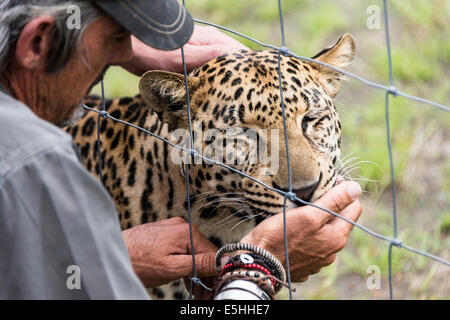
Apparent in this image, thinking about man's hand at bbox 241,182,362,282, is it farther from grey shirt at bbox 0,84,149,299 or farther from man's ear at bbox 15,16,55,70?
man's ear at bbox 15,16,55,70

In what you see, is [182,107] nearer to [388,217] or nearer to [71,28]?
[71,28]

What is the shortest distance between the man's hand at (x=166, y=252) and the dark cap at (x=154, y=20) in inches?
38.6

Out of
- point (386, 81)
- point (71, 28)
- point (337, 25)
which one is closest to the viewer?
point (71, 28)

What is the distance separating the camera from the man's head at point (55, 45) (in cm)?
191

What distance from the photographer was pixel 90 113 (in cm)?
362

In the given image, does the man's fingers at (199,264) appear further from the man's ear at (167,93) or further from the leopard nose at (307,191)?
the man's ear at (167,93)

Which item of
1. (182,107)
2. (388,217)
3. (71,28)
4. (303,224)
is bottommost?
(388,217)

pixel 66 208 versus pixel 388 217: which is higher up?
pixel 66 208

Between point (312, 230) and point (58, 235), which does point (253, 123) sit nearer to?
point (312, 230)

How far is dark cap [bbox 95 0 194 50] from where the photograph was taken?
1957mm
